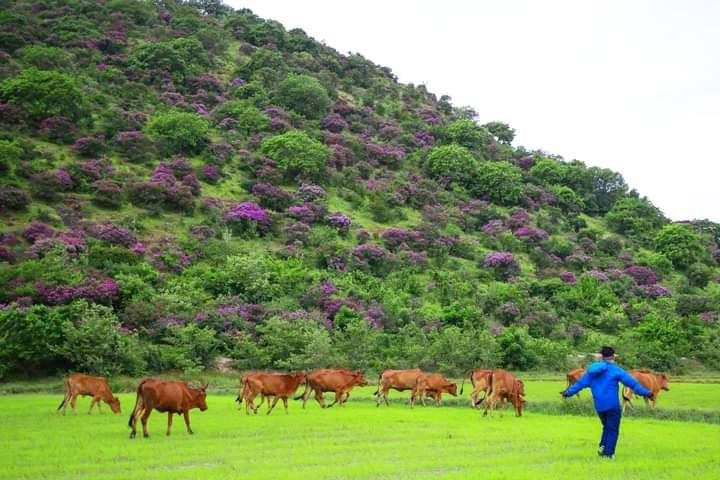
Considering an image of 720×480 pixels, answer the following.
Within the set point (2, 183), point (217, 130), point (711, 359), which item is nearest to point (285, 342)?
point (2, 183)

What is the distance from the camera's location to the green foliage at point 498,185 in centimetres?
9644

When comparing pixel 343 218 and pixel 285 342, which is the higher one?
pixel 343 218

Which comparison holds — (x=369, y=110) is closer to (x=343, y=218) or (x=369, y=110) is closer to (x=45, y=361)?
(x=343, y=218)

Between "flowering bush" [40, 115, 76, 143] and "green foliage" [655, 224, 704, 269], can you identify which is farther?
"green foliage" [655, 224, 704, 269]

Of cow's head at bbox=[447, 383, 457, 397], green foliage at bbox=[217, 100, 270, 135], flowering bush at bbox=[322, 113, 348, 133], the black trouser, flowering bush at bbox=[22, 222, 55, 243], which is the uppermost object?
flowering bush at bbox=[322, 113, 348, 133]

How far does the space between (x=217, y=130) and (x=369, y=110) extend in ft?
110

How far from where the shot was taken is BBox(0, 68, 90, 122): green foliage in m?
71.8

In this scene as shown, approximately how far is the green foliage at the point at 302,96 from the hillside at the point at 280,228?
33 centimetres

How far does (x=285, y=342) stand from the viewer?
42.7 metres

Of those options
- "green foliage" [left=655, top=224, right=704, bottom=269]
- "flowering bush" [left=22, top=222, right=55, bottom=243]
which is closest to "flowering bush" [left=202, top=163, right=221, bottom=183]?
"flowering bush" [left=22, top=222, right=55, bottom=243]

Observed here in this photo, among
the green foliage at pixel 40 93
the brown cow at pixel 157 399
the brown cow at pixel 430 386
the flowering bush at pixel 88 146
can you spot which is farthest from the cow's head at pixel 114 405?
the green foliage at pixel 40 93

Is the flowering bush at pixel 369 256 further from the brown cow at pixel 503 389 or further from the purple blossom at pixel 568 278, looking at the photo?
the brown cow at pixel 503 389

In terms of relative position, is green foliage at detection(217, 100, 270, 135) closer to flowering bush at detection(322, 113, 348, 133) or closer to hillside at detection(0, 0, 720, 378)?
hillside at detection(0, 0, 720, 378)

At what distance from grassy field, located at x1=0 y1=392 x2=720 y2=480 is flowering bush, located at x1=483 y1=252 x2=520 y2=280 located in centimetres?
5136
